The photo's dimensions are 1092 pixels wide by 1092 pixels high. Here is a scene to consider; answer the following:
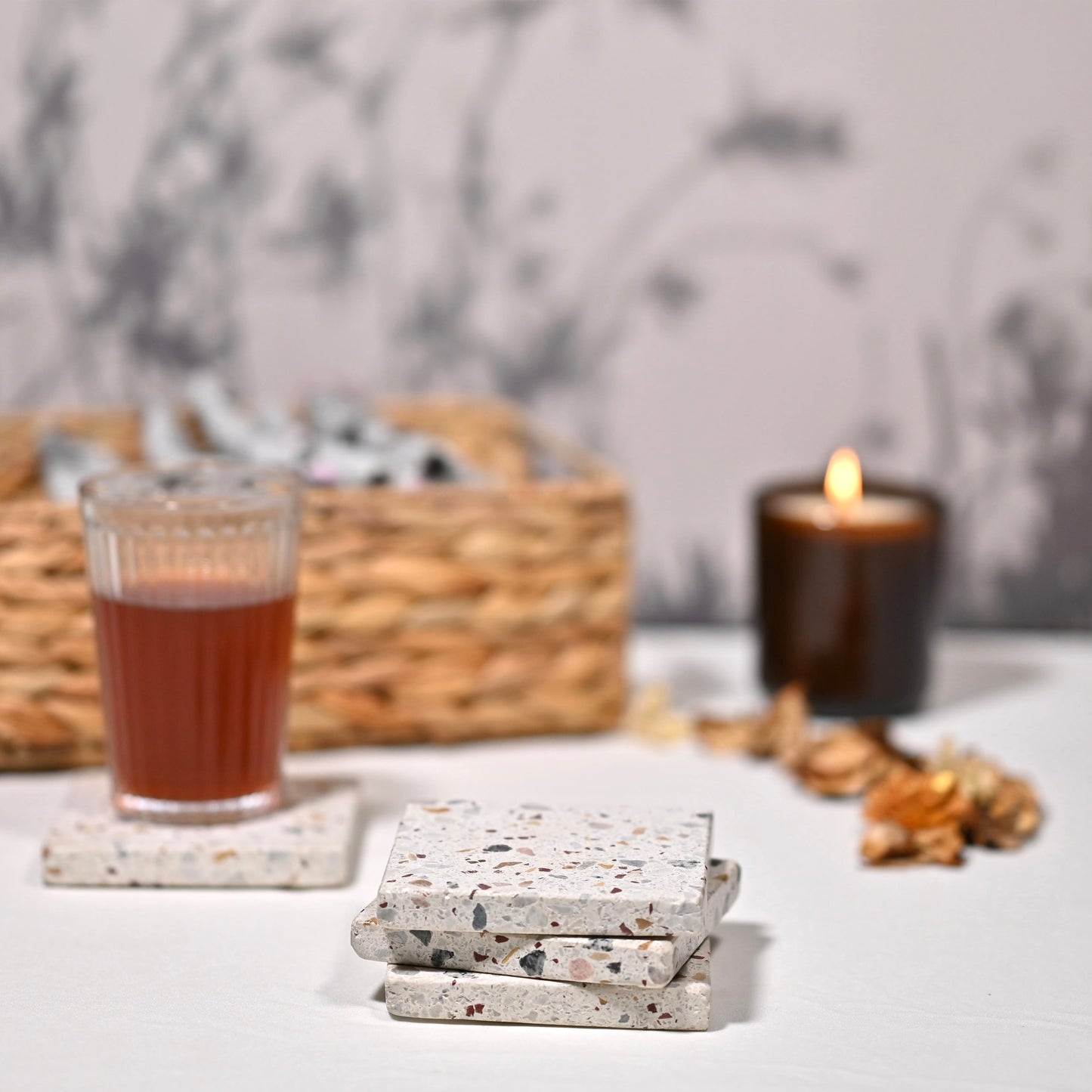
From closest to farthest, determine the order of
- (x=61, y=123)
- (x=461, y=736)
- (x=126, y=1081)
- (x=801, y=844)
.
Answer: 1. (x=126, y=1081)
2. (x=801, y=844)
3. (x=461, y=736)
4. (x=61, y=123)

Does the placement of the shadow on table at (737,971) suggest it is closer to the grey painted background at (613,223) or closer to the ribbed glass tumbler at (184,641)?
the ribbed glass tumbler at (184,641)

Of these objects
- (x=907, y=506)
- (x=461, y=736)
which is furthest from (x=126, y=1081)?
(x=907, y=506)

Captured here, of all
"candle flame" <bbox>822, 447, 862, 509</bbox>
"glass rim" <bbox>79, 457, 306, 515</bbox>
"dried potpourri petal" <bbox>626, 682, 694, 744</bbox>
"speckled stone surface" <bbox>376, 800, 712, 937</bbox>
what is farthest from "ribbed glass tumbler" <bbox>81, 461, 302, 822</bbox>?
"candle flame" <bbox>822, 447, 862, 509</bbox>

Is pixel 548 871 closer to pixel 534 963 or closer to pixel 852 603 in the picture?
pixel 534 963

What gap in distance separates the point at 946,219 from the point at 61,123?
575 millimetres

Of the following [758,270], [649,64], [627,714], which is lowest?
[627,714]

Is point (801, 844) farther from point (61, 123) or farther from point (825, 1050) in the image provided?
point (61, 123)

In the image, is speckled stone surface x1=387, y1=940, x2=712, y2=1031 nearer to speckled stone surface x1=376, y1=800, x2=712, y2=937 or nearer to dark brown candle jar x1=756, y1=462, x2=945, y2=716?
speckled stone surface x1=376, y1=800, x2=712, y2=937

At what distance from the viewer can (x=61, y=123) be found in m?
0.94

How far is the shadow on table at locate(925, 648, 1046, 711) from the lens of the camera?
85 cm

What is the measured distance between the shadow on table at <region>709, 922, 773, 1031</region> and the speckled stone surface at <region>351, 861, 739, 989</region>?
2 cm

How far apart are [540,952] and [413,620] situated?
0.29m

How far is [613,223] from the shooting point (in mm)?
974

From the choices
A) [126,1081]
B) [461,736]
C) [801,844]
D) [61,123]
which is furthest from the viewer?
[61,123]
